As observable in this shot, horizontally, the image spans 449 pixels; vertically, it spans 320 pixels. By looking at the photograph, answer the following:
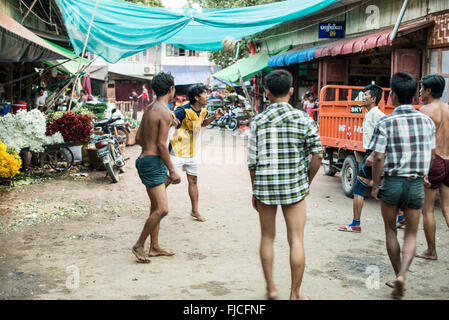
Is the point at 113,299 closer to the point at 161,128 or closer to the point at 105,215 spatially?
the point at 161,128

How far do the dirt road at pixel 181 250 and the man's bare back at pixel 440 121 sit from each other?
1.20 metres

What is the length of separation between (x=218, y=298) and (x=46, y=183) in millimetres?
6597

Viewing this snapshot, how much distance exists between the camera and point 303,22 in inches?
734

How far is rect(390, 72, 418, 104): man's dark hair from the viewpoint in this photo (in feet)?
13.5

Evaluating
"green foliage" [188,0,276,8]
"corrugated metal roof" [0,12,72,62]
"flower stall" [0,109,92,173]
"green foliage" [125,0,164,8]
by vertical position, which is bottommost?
"flower stall" [0,109,92,173]

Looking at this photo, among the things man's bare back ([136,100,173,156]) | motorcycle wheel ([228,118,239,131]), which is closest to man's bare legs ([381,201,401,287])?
man's bare back ([136,100,173,156])

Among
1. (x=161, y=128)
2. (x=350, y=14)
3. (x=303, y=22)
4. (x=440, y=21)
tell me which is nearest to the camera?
(x=161, y=128)

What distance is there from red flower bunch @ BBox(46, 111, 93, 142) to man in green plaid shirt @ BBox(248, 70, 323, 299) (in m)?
7.28

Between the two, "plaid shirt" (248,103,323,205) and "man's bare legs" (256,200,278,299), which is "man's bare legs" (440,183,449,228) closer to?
"plaid shirt" (248,103,323,205)

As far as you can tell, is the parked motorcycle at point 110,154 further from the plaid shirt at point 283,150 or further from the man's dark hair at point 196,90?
the plaid shirt at point 283,150

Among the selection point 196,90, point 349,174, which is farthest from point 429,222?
point 349,174

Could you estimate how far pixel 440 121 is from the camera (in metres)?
5.02

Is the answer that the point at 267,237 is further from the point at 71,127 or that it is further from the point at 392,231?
the point at 71,127

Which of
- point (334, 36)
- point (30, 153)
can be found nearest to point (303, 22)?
point (334, 36)
